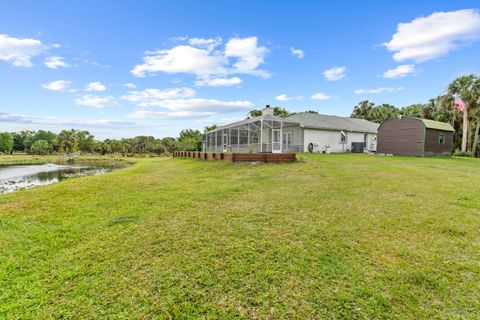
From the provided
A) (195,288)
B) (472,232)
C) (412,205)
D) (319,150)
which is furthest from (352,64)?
(195,288)

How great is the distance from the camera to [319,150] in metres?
19.5

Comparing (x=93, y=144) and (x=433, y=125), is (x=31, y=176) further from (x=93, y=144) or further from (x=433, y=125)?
(x=93, y=144)

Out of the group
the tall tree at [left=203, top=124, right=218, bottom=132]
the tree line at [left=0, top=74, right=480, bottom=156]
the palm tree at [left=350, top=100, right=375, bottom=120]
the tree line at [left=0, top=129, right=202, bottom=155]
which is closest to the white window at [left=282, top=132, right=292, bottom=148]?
the tree line at [left=0, top=74, right=480, bottom=156]

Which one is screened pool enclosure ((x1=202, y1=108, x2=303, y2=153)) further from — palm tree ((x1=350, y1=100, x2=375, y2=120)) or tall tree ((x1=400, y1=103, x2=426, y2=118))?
palm tree ((x1=350, y1=100, x2=375, y2=120))

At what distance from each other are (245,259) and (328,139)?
19009 millimetres

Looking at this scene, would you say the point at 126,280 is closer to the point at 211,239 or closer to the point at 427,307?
the point at 211,239

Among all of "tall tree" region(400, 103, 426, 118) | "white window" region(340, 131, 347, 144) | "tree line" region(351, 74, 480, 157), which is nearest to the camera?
"white window" region(340, 131, 347, 144)

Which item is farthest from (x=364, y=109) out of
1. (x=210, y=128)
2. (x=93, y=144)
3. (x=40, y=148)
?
(x=40, y=148)

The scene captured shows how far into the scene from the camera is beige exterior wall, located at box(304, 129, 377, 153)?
19.1 m

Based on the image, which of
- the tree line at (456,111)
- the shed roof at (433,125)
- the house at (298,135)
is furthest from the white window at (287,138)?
the tree line at (456,111)

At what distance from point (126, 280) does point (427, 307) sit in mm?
3054

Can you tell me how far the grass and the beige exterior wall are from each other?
1370 centimetres

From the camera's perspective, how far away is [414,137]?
19.8 m

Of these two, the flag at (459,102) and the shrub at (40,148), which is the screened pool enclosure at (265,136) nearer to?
the flag at (459,102)
